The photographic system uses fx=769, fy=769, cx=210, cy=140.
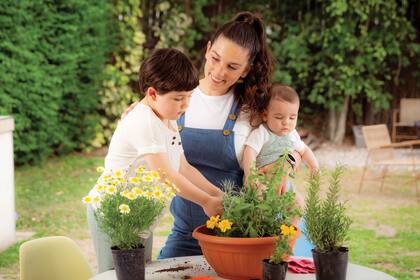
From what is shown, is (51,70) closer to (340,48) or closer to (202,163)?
(340,48)

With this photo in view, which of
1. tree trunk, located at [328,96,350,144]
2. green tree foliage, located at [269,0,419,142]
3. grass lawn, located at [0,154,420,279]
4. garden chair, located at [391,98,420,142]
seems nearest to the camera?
grass lawn, located at [0,154,420,279]

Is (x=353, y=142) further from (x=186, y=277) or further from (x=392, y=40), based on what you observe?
(x=186, y=277)

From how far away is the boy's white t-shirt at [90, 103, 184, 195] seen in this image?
88.0 inches

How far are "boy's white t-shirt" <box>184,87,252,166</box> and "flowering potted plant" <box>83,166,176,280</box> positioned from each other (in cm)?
69

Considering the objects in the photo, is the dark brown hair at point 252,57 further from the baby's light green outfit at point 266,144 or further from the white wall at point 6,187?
the white wall at point 6,187

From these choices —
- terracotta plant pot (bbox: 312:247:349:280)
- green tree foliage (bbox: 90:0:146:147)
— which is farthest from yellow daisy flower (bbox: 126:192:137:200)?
green tree foliage (bbox: 90:0:146:147)

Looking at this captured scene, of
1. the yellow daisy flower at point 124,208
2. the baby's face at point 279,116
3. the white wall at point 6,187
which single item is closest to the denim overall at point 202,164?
the baby's face at point 279,116

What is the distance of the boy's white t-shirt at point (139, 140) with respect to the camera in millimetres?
2234

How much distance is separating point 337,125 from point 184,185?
29.5 ft

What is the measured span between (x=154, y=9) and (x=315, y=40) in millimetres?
2258

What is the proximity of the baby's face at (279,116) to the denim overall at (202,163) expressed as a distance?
15cm

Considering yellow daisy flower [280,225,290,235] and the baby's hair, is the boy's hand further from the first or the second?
the baby's hair

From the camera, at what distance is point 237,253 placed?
2.01 metres

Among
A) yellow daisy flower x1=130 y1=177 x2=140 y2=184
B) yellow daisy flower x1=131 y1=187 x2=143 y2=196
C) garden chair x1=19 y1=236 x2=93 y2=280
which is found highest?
yellow daisy flower x1=130 y1=177 x2=140 y2=184
